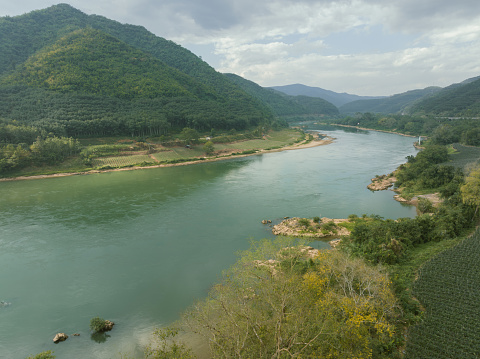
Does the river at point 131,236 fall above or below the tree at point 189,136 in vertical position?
below

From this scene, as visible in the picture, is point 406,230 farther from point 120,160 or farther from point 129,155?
point 129,155

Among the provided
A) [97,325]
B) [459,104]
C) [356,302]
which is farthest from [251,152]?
[459,104]

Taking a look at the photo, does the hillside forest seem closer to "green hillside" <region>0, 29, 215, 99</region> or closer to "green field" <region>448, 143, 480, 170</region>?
"green hillside" <region>0, 29, 215, 99</region>

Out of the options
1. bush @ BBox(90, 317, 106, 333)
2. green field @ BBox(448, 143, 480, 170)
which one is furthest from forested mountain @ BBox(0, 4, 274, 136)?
green field @ BBox(448, 143, 480, 170)

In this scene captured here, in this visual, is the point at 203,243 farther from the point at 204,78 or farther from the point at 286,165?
the point at 204,78

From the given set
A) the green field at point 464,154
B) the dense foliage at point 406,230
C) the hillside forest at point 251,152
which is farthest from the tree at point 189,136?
the green field at point 464,154

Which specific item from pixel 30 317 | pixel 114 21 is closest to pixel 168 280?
pixel 30 317

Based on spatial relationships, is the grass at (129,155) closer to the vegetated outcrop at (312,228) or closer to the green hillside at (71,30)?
the vegetated outcrop at (312,228)
